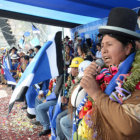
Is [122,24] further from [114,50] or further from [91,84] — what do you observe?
[91,84]

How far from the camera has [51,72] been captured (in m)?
2.22

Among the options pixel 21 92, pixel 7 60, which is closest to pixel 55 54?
pixel 21 92

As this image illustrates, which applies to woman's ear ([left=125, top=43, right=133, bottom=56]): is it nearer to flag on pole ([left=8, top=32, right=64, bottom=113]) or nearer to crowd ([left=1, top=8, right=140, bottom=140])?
crowd ([left=1, top=8, right=140, bottom=140])

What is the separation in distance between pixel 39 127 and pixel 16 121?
2.51 ft

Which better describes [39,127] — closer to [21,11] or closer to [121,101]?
[121,101]

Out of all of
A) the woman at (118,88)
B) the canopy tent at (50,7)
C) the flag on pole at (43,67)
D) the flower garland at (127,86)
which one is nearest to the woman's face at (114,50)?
the woman at (118,88)

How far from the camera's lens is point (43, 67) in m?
2.07

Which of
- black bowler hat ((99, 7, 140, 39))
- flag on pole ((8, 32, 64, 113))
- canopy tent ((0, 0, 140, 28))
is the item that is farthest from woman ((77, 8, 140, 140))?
canopy tent ((0, 0, 140, 28))

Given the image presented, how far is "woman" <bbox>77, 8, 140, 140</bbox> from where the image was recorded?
2.74ft

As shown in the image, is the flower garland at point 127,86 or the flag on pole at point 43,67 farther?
the flag on pole at point 43,67

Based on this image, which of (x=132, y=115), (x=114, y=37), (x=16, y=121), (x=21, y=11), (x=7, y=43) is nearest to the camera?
(x=132, y=115)

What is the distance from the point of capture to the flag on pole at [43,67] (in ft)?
5.93

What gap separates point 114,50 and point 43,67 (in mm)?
1243

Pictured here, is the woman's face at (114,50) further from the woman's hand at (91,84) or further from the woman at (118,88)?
the woman's hand at (91,84)
